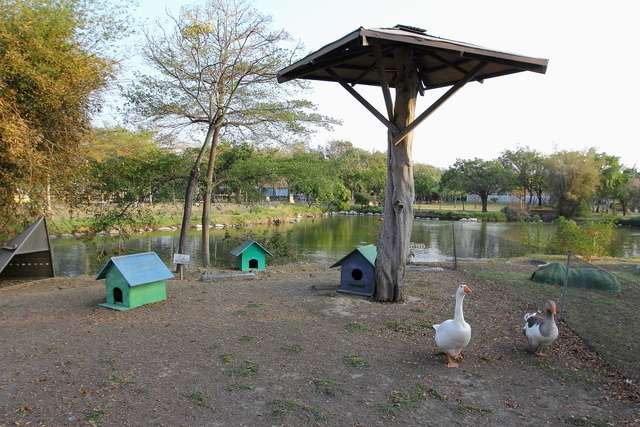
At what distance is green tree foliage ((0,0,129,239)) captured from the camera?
8.57 metres

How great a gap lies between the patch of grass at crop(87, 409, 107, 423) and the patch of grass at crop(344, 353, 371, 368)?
2.54m

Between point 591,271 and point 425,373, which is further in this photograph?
point 591,271

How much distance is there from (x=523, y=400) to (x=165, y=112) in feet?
40.4

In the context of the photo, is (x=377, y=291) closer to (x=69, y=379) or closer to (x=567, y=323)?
(x=567, y=323)

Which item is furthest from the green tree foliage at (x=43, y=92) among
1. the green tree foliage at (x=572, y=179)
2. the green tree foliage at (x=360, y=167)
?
the green tree foliage at (x=572, y=179)

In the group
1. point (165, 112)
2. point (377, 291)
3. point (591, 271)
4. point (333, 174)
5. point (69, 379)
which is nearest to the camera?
point (69, 379)

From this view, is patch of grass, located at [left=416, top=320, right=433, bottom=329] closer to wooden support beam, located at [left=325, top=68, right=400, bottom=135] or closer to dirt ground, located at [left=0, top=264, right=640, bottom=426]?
dirt ground, located at [left=0, top=264, right=640, bottom=426]

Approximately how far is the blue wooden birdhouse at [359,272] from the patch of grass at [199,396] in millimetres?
4225

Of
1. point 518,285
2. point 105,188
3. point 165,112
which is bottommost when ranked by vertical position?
point 518,285

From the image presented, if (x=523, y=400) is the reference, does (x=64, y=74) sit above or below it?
above

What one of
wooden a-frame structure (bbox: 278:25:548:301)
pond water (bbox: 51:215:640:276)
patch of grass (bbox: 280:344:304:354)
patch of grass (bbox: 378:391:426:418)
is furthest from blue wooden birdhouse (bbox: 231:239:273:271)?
patch of grass (bbox: 378:391:426:418)

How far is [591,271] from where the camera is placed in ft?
30.8

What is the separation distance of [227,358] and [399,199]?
156 inches

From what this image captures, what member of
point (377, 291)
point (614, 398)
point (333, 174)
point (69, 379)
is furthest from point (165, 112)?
point (614, 398)
